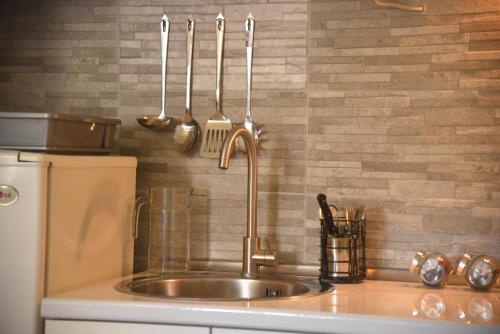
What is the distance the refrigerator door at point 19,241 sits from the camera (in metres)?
1.86

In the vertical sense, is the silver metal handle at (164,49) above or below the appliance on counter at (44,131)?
above

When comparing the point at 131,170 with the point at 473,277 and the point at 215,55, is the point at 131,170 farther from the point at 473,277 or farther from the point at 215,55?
the point at 473,277

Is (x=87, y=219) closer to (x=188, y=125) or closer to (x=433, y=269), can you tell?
(x=188, y=125)

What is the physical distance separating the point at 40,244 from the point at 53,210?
0.30ft

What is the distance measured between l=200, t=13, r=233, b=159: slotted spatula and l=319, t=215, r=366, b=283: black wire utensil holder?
0.40 meters

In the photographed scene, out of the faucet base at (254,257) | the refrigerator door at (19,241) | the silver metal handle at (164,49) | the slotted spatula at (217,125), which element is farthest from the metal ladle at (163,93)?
the refrigerator door at (19,241)

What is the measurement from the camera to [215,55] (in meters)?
2.37

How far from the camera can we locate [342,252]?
2121 millimetres

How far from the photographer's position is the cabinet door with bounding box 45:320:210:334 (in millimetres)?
1790

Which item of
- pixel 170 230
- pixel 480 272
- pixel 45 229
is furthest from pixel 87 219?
pixel 480 272

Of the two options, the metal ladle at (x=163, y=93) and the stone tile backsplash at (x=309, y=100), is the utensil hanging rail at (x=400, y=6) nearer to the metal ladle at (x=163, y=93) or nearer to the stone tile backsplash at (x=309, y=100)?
the stone tile backsplash at (x=309, y=100)

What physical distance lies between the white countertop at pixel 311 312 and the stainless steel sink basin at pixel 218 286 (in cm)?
19

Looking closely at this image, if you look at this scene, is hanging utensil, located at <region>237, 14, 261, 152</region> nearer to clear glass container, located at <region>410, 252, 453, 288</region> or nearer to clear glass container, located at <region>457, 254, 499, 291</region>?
clear glass container, located at <region>410, 252, 453, 288</region>

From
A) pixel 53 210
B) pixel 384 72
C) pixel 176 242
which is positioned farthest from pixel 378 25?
pixel 53 210
